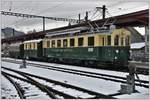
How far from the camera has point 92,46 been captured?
22031 millimetres

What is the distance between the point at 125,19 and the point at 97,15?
10.9 m

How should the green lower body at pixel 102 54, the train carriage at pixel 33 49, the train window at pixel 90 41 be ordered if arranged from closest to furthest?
the green lower body at pixel 102 54 → the train window at pixel 90 41 → the train carriage at pixel 33 49

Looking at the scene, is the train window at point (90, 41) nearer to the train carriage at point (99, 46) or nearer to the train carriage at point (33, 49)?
the train carriage at point (99, 46)

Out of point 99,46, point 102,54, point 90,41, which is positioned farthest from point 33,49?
point 102,54

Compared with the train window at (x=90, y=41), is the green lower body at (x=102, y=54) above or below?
below

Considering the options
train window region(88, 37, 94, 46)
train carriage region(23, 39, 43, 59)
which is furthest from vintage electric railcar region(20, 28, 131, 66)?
train carriage region(23, 39, 43, 59)

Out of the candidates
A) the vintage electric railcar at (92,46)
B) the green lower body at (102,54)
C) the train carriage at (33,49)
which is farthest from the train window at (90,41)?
the train carriage at (33,49)

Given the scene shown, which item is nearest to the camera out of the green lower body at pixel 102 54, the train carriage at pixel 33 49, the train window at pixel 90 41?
the green lower body at pixel 102 54

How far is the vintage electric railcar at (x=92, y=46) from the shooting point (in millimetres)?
21219

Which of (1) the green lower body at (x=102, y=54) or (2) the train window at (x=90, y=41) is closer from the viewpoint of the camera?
(1) the green lower body at (x=102, y=54)

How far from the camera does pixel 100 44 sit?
70.2ft

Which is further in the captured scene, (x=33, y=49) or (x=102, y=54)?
(x=33, y=49)

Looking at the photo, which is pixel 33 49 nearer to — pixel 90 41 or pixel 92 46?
pixel 90 41

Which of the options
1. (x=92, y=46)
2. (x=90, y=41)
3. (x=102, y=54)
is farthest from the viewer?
(x=90, y=41)
